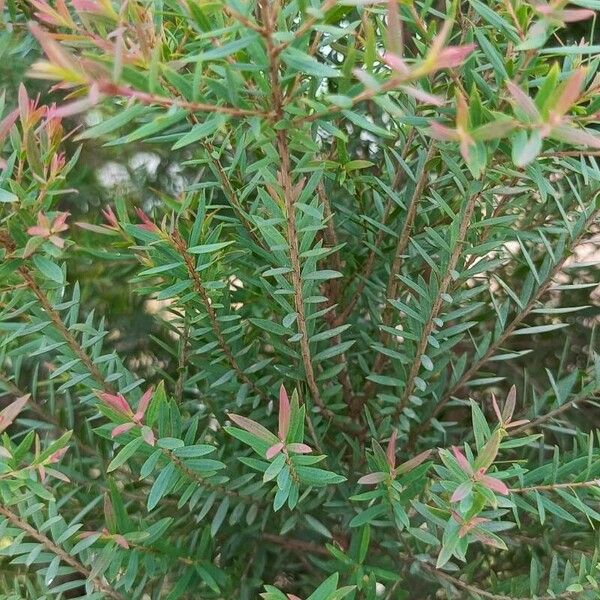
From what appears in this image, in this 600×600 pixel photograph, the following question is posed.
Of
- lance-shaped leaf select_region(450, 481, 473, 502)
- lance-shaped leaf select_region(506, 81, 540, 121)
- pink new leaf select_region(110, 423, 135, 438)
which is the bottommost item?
lance-shaped leaf select_region(450, 481, 473, 502)

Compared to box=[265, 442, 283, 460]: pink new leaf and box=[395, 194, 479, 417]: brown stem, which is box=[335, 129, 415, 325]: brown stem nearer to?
box=[395, 194, 479, 417]: brown stem

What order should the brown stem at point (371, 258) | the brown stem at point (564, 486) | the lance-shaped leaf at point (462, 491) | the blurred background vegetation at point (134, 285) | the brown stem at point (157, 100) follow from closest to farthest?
1. the brown stem at point (157, 100)
2. the lance-shaped leaf at point (462, 491)
3. the brown stem at point (564, 486)
4. the brown stem at point (371, 258)
5. the blurred background vegetation at point (134, 285)

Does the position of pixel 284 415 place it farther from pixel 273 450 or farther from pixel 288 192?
pixel 288 192

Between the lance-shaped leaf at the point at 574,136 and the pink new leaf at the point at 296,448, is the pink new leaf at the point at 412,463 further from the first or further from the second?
the lance-shaped leaf at the point at 574,136

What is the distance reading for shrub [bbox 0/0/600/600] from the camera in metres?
0.37

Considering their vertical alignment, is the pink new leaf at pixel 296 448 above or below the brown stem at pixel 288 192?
below

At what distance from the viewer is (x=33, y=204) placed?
48 centimetres

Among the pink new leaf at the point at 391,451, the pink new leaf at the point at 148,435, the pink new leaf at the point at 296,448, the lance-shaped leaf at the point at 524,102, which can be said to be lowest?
the pink new leaf at the point at 391,451

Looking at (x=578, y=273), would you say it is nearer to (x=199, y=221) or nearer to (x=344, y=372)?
(x=344, y=372)

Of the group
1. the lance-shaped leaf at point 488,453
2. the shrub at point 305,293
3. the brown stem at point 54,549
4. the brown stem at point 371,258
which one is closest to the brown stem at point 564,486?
the shrub at point 305,293

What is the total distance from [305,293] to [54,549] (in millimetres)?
276

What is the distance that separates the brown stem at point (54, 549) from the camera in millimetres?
538

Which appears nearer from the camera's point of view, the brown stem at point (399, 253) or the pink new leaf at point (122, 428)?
A: the pink new leaf at point (122, 428)

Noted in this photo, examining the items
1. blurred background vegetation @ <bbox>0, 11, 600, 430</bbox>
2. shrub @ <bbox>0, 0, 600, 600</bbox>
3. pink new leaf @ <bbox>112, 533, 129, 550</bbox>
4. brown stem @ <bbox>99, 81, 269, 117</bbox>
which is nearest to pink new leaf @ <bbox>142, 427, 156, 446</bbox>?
shrub @ <bbox>0, 0, 600, 600</bbox>
